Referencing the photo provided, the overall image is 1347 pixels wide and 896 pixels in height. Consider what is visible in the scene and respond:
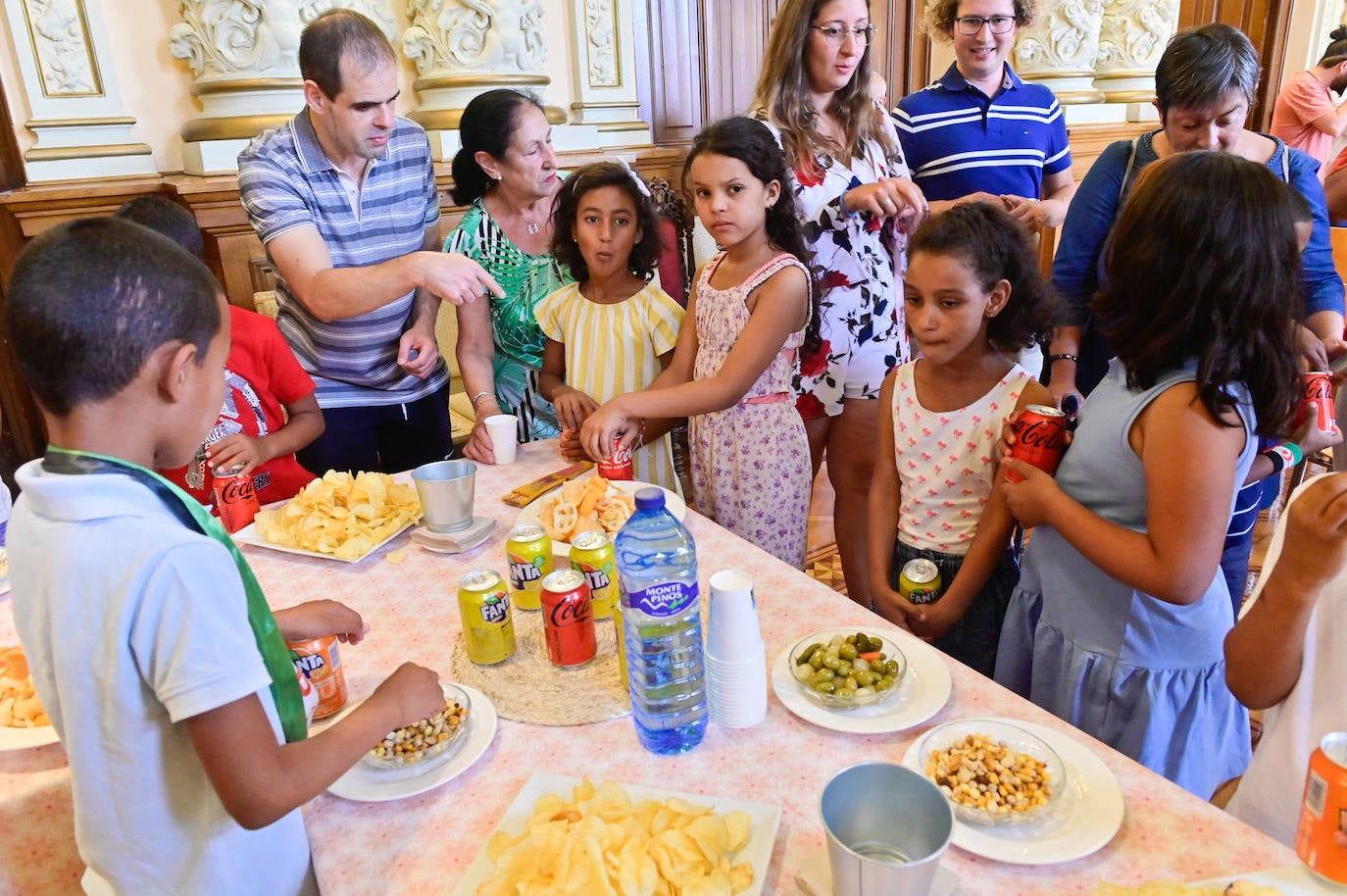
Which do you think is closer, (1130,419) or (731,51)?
(1130,419)

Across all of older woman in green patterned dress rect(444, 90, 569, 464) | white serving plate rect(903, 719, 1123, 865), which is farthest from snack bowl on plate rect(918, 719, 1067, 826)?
older woman in green patterned dress rect(444, 90, 569, 464)

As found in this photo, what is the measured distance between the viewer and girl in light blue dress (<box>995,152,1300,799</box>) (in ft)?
3.78

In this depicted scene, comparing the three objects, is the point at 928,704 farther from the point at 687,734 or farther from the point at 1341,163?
the point at 1341,163

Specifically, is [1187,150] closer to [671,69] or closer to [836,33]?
[836,33]

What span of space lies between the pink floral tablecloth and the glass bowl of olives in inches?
1.7

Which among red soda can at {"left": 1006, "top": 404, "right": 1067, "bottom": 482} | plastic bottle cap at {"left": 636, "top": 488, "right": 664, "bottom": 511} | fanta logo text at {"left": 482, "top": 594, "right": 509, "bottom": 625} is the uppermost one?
plastic bottle cap at {"left": 636, "top": 488, "right": 664, "bottom": 511}

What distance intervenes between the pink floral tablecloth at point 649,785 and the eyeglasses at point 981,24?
67.9 inches

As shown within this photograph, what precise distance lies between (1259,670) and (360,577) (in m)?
1.30

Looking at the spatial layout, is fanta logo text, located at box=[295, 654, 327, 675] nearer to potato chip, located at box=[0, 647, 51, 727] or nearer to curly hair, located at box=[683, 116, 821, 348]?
potato chip, located at box=[0, 647, 51, 727]

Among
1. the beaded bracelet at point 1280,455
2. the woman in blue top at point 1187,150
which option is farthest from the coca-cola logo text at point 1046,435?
the beaded bracelet at point 1280,455

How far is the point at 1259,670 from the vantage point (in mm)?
1065

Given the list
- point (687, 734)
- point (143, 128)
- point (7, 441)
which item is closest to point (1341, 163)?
point (687, 734)

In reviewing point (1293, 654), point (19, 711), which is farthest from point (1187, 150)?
point (19, 711)

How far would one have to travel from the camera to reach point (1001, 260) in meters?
1.60
